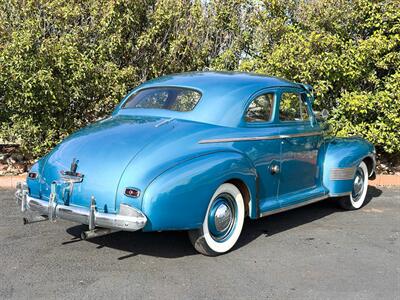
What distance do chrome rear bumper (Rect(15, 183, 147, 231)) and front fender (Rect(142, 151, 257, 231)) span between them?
3.9 inches

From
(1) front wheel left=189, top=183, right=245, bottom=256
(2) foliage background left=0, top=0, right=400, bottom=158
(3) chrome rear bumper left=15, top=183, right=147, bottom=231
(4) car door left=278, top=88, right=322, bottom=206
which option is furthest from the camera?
(2) foliage background left=0, top=0, right=400, bottom=158

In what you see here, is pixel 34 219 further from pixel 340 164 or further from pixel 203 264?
pixel 340 164

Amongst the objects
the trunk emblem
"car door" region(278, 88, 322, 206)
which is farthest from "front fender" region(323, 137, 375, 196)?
the trunk emblem

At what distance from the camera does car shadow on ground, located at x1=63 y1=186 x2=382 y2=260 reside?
5089 millimetres

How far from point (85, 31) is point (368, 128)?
508 cm

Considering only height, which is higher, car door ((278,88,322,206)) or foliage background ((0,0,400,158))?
foliage background ((0,0,400,158))

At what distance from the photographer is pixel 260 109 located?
5.66 m

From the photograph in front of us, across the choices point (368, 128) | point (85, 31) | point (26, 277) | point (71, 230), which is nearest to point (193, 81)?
point (71, 230)

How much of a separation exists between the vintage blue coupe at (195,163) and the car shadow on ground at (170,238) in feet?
1.25

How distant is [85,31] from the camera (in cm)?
842

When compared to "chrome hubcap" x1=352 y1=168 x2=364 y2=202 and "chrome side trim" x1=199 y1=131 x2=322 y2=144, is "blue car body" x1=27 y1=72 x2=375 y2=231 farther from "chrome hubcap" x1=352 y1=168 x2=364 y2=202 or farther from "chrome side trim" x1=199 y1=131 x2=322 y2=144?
"chrome hubcap" x1=352 y1=168 x2=364 y2=202

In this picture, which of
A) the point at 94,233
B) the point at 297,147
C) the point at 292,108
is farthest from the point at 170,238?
the point at 292,108

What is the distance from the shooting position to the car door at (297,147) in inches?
Answer: 226

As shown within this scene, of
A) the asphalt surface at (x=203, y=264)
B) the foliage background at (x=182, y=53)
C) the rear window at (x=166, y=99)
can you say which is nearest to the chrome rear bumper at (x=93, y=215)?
the asphalt surface at (x=203, y=264)
